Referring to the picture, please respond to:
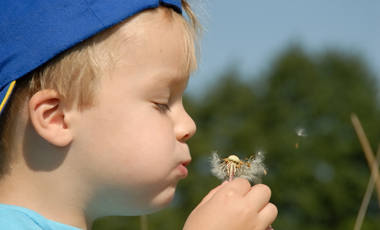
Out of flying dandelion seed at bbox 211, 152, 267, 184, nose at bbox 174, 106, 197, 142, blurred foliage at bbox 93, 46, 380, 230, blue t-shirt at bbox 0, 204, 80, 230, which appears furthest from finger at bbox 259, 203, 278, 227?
blurred foliage at bbox 93, 46, 380, 230

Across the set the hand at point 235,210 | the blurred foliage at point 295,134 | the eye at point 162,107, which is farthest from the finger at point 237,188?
the blurred foliage at point 295,134

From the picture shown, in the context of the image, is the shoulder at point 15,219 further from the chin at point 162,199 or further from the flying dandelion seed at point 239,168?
the flying dandelion seed at point 239,168

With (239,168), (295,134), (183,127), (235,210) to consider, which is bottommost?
(295,134)

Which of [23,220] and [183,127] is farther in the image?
[183,127]

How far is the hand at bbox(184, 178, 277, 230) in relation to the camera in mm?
1707

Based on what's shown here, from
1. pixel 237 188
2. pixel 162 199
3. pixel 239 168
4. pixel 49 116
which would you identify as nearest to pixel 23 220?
pixel 49 116

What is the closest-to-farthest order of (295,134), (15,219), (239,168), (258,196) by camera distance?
(15,219) < (258,196) < (239,168) < (295,134)

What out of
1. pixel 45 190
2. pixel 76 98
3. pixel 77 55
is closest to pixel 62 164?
pixel 45 190

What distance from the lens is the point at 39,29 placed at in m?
1.68

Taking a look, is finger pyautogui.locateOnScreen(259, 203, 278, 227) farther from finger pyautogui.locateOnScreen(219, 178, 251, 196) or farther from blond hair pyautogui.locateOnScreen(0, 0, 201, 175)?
blond hair pyautogui.locateOnScreen(0, 0, 201, 175)

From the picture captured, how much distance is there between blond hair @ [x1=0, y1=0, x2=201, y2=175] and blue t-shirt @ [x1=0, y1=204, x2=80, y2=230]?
17 centimetres

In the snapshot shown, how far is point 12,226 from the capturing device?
1622mm

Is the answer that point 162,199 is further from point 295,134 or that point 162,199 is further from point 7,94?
point 295,134

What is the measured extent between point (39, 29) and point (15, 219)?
60cm
